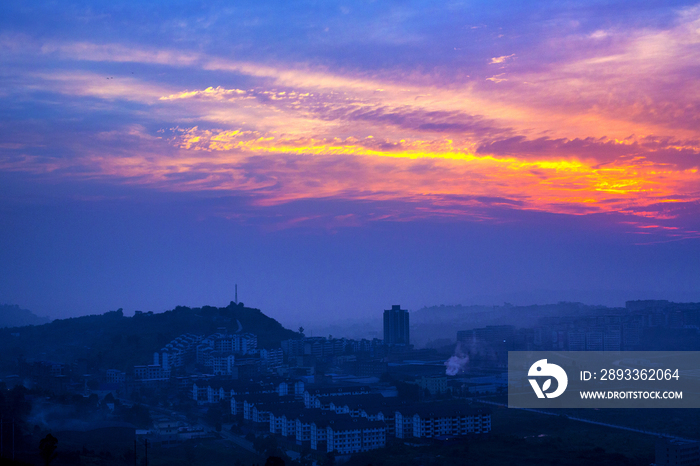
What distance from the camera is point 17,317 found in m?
58.2

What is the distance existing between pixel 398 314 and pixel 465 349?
16.9 ft

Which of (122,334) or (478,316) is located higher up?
(122,334)

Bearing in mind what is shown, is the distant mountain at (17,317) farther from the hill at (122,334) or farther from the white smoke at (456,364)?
the white smoke at (456,364)

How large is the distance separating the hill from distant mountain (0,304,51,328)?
63.3ft

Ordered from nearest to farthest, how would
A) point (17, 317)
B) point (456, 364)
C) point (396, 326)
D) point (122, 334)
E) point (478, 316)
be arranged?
→ 1. point (456, 364)
2. point (122, 334)
3. point (396, 326)
4. point (17, 317)
5. point (478, 316)

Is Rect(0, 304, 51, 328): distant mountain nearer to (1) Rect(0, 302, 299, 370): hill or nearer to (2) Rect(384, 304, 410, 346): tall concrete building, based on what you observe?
(1) Rect(0, 302, 299, 370): hill

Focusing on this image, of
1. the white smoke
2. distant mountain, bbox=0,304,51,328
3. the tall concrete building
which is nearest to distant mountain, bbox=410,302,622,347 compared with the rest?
the tall concrete building

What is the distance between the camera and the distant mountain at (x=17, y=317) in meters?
54.3

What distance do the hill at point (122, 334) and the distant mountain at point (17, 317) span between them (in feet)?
63.3

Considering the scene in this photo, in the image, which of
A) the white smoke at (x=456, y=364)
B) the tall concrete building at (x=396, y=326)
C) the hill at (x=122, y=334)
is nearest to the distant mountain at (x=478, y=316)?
the tall concrete building at (x=396, y=326)

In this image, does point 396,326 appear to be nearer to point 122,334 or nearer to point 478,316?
point 122,334

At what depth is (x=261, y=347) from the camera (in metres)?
30.0

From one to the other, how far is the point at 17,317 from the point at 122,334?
3326cm

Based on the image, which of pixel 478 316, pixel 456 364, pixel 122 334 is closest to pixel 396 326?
pixel 456 364
